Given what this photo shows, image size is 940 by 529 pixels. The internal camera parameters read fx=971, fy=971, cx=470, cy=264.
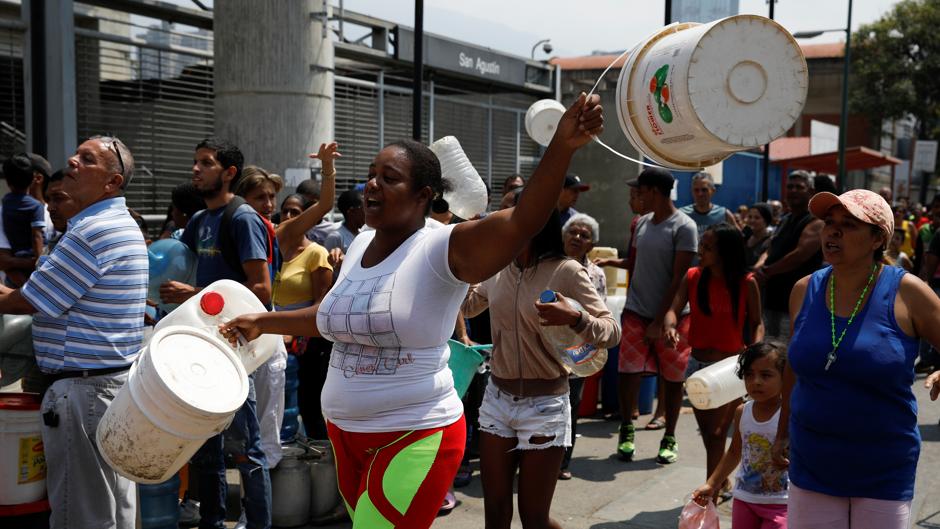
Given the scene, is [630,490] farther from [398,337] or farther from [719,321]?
[398,337]

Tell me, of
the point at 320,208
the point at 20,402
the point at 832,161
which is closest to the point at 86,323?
the point at 20,402

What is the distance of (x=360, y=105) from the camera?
15328 mm

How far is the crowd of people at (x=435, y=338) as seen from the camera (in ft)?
10.2

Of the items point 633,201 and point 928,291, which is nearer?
point 928,291

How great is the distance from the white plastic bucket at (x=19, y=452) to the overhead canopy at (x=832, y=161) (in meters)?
25.6

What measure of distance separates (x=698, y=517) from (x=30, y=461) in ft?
10.0

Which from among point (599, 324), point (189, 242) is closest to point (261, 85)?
point (189, 242)

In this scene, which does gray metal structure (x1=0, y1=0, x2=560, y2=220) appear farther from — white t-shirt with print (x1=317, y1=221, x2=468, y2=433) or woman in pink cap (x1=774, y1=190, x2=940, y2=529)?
woman in pink cap (x1=774, y1=190, x2=940, y2=529)

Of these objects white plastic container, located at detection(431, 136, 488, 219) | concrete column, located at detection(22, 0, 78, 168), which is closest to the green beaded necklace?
white plastic container, located at detection(431, 136, 488, 219)

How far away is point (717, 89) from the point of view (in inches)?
113

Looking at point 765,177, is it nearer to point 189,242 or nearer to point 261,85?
point 261,85

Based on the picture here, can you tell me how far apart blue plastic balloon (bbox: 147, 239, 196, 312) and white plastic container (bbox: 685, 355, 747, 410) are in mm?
2935

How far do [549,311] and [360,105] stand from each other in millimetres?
11983

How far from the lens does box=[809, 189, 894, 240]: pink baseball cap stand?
354 centimetres
